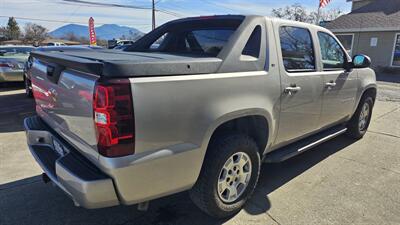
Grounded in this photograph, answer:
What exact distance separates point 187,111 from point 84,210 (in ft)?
5.42

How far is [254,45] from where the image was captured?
2934 mm

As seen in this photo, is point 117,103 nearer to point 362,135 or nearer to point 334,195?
point 334,195

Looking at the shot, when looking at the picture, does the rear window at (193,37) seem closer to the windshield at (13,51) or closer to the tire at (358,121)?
the tire at (358,121)

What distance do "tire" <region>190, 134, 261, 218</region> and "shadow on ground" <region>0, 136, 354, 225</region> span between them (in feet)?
0.55

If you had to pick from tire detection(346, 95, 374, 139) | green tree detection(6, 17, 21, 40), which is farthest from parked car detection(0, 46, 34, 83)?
green tree detection(6, 17, 21, 40)

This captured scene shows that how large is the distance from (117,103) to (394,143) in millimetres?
5089

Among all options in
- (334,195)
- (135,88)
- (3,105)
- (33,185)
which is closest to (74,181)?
(135,88)

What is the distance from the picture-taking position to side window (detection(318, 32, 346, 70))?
155 inches

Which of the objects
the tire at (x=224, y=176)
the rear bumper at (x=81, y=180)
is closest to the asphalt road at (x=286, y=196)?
the tire at (x=224, y=176)

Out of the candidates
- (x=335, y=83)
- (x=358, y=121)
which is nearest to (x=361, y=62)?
(x=335, y=83)

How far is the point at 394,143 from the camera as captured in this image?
17.1 ft

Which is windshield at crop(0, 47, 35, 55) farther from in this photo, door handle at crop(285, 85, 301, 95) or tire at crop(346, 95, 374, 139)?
tire at crop(346, 95, 374, 139)

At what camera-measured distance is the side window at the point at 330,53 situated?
12.9ft

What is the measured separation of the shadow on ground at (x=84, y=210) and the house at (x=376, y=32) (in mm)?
18816
